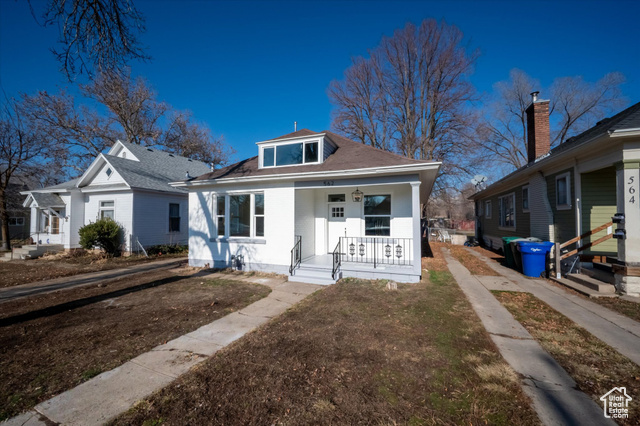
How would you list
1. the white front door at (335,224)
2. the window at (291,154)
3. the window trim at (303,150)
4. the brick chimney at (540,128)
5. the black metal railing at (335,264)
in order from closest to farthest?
1. the black metal railing at (335,264)
2. the window trim at (303,150)
3. the window at (291,154)
4. the white front door at (335,224)
5. the brick chimney at (540,128)

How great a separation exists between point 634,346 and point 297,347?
4.97 meters

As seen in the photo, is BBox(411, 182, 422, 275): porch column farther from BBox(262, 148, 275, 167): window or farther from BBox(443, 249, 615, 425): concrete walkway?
BBox(262, 148, 275, 167): window

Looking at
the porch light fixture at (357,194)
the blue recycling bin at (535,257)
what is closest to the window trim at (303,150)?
the porch light fixture at (357,194)

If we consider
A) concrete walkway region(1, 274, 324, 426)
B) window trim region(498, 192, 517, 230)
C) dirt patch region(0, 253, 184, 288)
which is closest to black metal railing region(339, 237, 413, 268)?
concrete walkway region(1, 274, 324, 426)

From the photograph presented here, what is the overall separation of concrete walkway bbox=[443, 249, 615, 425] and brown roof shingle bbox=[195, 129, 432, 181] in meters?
4.24

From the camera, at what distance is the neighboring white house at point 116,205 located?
44.0 ft

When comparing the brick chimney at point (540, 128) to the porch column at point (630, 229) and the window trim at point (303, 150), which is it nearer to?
the porch column at point (630, 229)

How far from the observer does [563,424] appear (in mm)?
2350

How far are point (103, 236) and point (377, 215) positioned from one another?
1317 centimetres

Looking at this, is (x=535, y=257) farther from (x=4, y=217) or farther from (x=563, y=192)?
(x=4, y=217)

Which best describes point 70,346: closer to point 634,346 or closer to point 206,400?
point 206,400

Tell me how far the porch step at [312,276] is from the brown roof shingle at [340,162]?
3.18 metres

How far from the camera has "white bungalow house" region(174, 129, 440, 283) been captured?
26.7 ft

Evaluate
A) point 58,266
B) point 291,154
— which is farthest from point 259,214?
point 58,266
